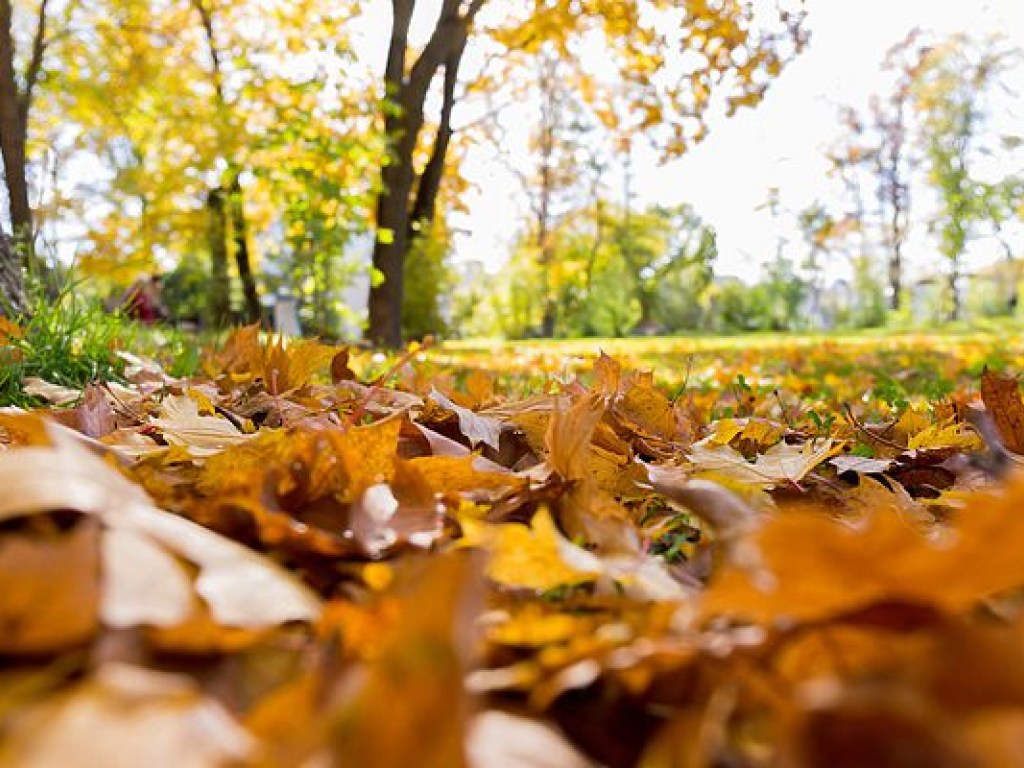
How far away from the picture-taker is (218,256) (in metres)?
14.5

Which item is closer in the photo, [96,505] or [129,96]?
[96,505]

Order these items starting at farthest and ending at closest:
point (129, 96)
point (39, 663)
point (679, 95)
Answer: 1. point (129, 96)
2. point (679, 95)
3. point (39, 663)

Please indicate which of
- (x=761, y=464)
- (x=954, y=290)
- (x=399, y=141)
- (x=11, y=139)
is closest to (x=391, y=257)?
(x=399, y=141)

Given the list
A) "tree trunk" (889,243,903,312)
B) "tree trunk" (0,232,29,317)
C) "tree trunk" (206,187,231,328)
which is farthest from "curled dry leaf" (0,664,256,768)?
"tree trunk" (889,243,903,312)

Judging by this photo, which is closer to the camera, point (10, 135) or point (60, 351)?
point (60, 351)

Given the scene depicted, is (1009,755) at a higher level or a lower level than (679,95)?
lower

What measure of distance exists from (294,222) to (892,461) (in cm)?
906

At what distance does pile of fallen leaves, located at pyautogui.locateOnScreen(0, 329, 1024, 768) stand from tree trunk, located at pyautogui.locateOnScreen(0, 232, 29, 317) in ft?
7.23

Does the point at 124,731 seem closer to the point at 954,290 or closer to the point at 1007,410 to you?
the point at 1007,410

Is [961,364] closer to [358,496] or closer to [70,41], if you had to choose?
[358,496]

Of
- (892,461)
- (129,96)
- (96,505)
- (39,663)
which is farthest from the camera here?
(129,96)

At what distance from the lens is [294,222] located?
961 centimetres

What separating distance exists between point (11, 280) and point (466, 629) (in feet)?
9.22

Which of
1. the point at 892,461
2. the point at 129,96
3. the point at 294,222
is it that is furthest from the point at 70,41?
the point at 892,461
